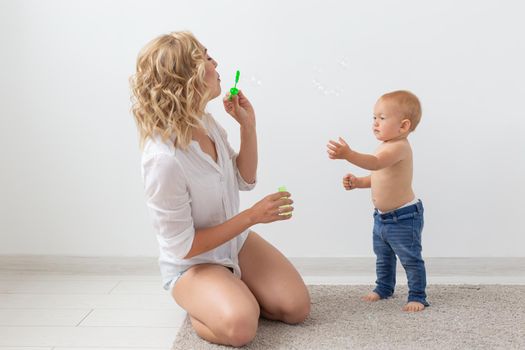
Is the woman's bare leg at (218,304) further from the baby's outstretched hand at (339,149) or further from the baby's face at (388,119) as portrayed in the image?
the baby's face at (388,119)

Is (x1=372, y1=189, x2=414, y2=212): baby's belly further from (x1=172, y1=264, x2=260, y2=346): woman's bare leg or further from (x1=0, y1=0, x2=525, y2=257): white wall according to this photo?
(x1=172, y1=264, x2=260, y2=346): woman's bare leg

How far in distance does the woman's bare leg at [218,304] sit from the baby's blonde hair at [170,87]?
1.10ft

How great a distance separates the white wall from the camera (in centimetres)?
227

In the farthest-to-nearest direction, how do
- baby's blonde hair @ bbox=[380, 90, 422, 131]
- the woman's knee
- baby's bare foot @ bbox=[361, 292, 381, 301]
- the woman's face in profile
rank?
1. baby's bare foot @ bbox=[361, 292, 381, 301]
2. baby's blonde hair @ bbox=[380, 90, 422, 131]
3. the woman's face in profile
4. the woman's knee

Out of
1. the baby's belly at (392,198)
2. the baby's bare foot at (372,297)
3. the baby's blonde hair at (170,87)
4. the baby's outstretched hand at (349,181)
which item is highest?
the baby's blonde hair at (170,87)

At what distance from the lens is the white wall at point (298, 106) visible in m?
2.27

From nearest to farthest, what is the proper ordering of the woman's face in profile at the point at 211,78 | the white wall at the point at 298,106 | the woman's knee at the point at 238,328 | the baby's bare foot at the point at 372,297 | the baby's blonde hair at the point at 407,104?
the woman's knee at the point at 238,328, the woman's face in profile at the point at 211,78, the baby's blonde hair at the point at 407,104, the baby's bare foot at the point at 372,297, the white wall at the point at 298,106

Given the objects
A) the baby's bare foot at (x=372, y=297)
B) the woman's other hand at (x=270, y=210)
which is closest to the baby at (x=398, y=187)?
the baby's bare foot at (x=372, y=297)

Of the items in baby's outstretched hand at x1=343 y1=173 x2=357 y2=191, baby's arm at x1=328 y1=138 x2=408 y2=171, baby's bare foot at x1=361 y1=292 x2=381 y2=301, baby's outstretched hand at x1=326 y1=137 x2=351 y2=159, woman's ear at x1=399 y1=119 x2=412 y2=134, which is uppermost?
woman's ear at x1=399 y1=119 x2=412 y2=134

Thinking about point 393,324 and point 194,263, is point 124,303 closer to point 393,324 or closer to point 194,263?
point 194,263

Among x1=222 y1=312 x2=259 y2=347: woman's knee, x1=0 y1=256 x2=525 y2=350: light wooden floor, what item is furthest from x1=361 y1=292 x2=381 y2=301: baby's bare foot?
x1=222 y1=312 x2=259 y2=347: woman's knee

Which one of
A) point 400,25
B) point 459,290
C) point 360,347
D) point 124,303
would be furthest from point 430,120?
point 124,303

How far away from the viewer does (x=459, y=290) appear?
216cm

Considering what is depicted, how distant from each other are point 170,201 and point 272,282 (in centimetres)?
37
